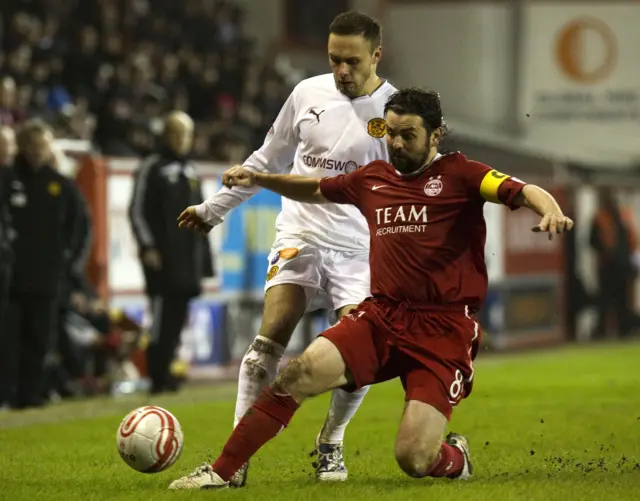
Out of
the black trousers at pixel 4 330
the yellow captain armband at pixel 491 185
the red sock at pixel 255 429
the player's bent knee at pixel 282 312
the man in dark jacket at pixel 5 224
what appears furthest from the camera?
the black trousers at pixel 4 330

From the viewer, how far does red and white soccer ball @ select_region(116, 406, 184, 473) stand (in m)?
6.60

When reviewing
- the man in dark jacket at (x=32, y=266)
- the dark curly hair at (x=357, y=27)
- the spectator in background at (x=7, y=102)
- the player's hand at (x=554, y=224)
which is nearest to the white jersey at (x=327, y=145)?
the dark curly hair at (x=357, y=27)

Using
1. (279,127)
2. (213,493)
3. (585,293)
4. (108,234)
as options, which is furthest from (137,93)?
(213,493)

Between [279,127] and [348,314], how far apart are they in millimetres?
1131

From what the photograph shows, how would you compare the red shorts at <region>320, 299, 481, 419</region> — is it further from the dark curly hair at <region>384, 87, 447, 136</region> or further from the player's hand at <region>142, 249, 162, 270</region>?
the player's hand at <region>142, 249, 162, 270</region>

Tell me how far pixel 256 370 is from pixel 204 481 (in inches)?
31.2

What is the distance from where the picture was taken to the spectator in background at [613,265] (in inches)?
845

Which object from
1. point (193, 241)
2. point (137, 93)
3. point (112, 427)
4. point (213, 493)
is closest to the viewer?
point (213, 493)

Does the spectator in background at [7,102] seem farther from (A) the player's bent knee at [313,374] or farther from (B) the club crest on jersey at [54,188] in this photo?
(A) the player's bent knee at [313,374]

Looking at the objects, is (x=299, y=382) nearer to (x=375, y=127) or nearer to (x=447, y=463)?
(x=447, y=463)

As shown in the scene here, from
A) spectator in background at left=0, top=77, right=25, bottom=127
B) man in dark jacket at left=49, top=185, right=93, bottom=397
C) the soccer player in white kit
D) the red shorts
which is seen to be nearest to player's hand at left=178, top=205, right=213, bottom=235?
the soccer player in white kit

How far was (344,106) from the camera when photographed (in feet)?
23.8

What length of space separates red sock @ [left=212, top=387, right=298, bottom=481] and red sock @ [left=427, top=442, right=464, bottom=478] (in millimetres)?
741

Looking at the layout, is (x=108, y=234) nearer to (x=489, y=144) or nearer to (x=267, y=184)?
(x=267, y=184)
